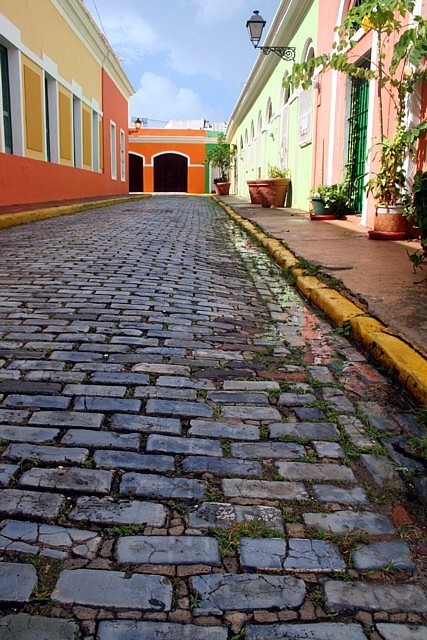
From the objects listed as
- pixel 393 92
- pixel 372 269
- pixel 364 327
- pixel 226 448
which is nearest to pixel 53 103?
pixel 393 92

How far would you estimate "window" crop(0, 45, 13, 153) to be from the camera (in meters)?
11.7

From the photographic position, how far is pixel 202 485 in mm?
1874

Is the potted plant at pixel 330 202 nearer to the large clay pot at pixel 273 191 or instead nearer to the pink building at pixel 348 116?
the pink building at pixel 348 116

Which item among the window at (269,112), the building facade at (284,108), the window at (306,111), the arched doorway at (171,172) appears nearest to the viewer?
the window at (306,111)

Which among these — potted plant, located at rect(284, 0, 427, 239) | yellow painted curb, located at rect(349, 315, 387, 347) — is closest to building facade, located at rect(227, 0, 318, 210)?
potted plant, located at rect(284, 0, 427, 239)

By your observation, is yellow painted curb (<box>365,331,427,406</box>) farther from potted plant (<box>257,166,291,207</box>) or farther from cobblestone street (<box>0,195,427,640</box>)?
potted plant (<box>257,166,291,207</box>)

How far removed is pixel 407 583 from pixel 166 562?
61 centimetres

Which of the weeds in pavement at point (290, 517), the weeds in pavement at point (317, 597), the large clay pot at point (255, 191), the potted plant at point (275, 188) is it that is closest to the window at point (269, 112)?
the large clay pot at point (255, 191)

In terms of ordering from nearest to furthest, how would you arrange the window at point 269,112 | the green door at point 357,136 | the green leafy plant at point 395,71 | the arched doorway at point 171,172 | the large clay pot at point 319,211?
the green leafy plant at point 395,71
the green door at point 357,136
the large clay pot at point 319,211
the window at point 269,112
the arched doorway at point 171,172

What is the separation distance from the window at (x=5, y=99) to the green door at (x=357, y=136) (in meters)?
6.85

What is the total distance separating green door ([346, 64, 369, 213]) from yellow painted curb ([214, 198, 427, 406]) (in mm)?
5410

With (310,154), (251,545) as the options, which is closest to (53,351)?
(251,545)

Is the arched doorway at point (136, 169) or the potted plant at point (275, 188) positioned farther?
the arched doorway at point (136, 169)

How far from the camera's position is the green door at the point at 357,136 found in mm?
9711
